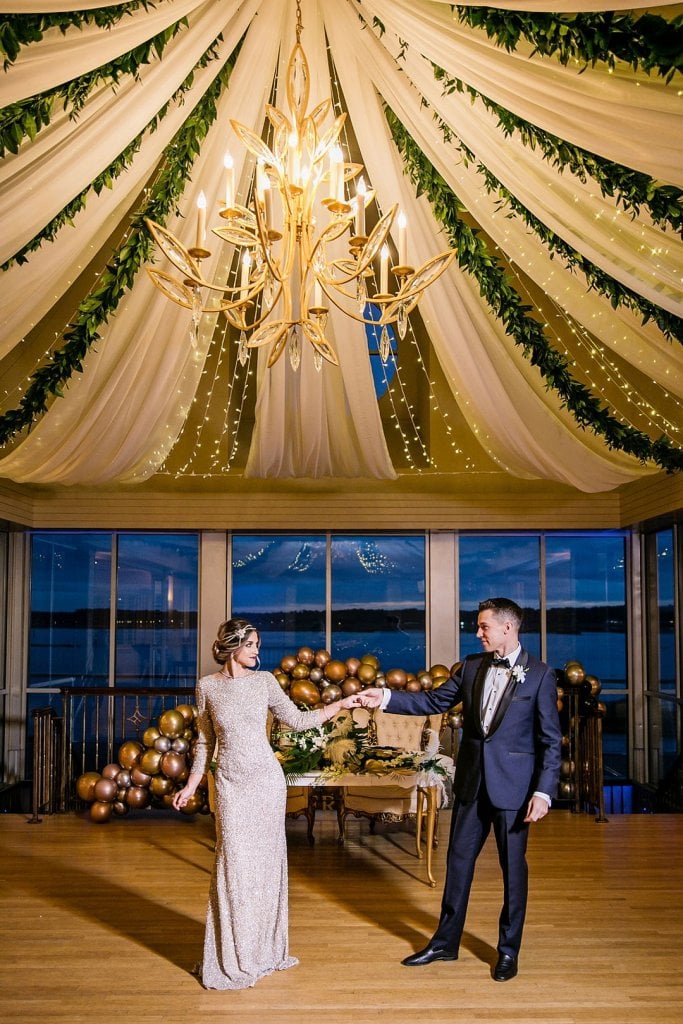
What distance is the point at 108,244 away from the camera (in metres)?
5.80

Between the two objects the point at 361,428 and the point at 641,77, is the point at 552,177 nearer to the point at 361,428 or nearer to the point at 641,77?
the point at 641,77

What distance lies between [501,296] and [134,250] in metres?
1.98

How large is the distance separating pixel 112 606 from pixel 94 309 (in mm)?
5902

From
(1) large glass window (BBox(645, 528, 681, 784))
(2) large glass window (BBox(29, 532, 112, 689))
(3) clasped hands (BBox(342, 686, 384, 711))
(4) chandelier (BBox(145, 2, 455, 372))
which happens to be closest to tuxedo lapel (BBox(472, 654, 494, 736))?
(3) clasped hands (BBox(342, 686, 384, 711))

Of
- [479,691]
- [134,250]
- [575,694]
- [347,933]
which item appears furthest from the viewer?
[575,694]

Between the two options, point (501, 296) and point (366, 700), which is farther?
point (501, 296)

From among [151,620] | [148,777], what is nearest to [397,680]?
[148,777]

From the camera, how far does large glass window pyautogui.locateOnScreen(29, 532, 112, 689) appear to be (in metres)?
10.4

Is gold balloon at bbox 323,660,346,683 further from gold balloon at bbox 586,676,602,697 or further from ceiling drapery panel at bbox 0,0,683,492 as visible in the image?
ceiling drapery panel at bbox 0,0,683,492

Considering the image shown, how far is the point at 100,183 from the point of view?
4367mm

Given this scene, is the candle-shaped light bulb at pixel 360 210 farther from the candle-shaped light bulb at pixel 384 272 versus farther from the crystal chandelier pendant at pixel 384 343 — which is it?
the crystal chandelier pendant at pixel 384 343

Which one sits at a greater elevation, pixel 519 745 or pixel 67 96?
pixel 67 96

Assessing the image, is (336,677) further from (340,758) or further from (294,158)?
(294,158)

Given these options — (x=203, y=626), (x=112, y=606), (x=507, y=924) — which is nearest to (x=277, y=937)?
(x=507, y=924)
